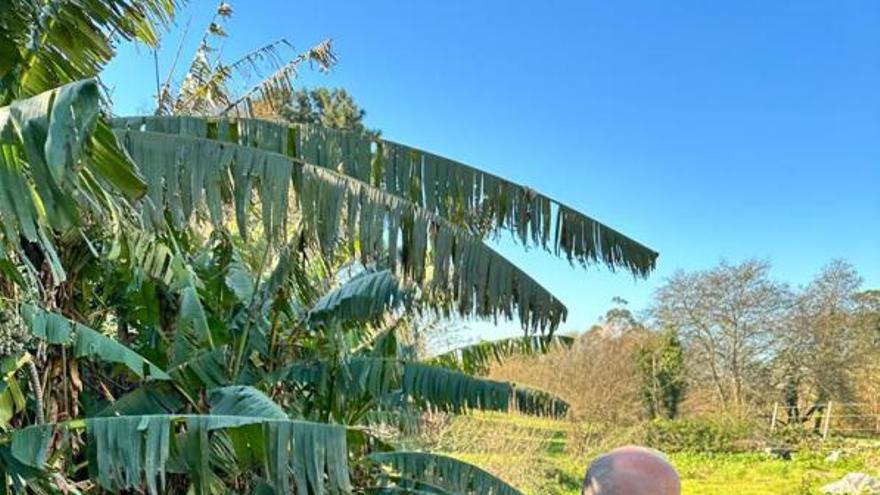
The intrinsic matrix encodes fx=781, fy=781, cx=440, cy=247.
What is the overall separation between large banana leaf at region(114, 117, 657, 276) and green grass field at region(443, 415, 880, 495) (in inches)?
250

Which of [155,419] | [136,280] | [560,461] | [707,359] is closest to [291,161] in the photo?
[155,419]

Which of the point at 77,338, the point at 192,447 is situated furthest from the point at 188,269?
the point at 192,447

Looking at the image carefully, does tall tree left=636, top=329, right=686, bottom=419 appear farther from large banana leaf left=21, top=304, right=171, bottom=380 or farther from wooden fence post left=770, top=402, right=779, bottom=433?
large banana leaf left=21, top=304, right=171, bottom=380

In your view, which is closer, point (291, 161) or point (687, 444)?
point (291, 161)

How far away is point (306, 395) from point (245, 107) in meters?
2.28

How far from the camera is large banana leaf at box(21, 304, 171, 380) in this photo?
2.94 meters

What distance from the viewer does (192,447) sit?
98.7 inches

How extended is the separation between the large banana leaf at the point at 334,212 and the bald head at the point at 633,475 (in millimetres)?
1325

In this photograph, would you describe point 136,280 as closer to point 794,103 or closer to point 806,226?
point 794,103

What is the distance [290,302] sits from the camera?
16.5 feet

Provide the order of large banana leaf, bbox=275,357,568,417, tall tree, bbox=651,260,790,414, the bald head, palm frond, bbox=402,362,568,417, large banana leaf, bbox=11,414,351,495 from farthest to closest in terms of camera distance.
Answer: tall tree, bbox=651,260,790,414 → palm frond, bbox=402,362,568,417 → large banana leaf, bbox=275,357,568,417 → large banana leaf, bbox=11,414,351,495 → the bald head

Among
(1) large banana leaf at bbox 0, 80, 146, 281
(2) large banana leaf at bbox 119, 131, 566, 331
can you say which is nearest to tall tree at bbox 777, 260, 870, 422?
(2) large banana leaf at bbox 119, 131, 566, 331

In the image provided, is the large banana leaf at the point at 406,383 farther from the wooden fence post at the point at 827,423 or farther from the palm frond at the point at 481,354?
the wooden fence post at the point at 827,423

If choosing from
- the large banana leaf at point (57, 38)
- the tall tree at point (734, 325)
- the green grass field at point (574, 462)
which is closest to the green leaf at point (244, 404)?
the large banana leaf at point (57, 38)
